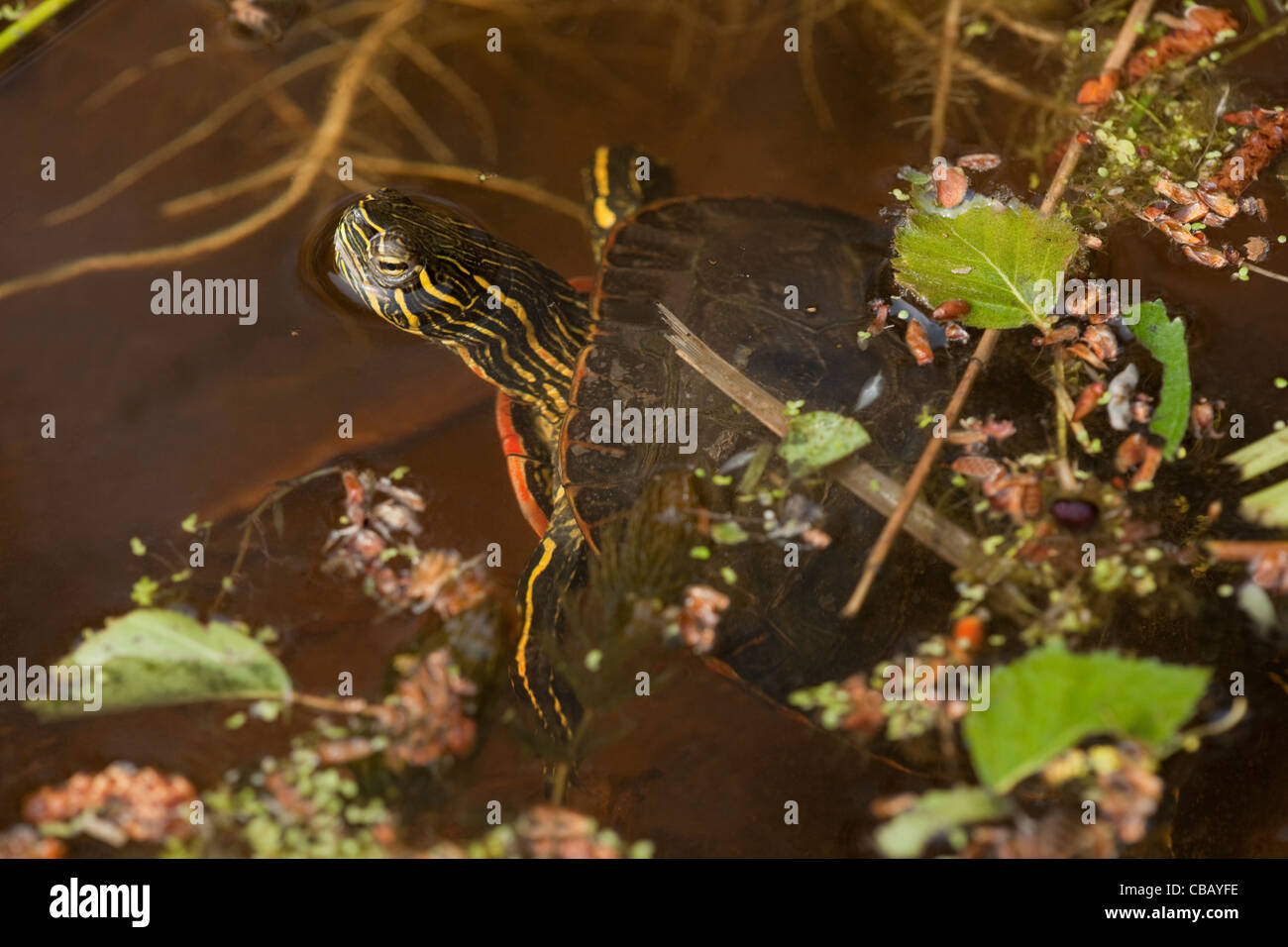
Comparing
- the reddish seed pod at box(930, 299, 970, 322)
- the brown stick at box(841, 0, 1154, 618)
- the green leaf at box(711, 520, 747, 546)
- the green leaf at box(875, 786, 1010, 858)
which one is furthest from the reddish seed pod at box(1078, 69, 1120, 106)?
the green leaf at box(875, 786, 1010, 858)

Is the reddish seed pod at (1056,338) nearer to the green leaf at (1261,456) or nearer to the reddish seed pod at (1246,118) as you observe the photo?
A: the green leaf at (1261,456)

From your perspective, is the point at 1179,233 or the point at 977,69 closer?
the point at 1179,233

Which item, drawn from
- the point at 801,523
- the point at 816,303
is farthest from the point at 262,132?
the point at 801,523

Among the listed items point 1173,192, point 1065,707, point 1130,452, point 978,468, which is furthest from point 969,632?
point 1173,192

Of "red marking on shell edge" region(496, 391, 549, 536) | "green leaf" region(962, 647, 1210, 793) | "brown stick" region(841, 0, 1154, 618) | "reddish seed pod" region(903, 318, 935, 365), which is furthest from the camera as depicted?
"red marking on shell edge" region(496, 391, 549, 536)

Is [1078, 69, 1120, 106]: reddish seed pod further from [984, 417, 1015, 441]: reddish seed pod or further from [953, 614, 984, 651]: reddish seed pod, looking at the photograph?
[953, 614, 984, 651]: reddish seed pod

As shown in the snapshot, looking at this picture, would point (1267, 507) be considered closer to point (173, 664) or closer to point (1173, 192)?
point (1173, 192)
